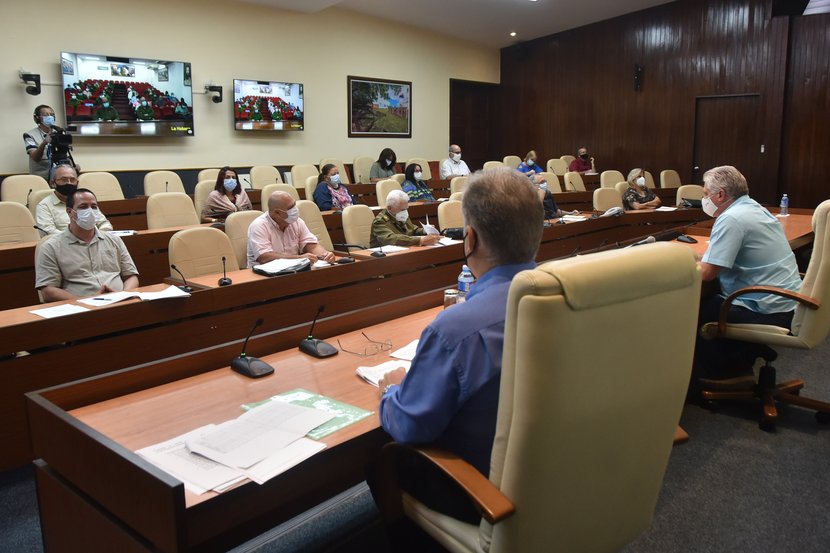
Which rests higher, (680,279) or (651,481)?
(680,279)

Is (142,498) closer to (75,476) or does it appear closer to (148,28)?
(75,476)

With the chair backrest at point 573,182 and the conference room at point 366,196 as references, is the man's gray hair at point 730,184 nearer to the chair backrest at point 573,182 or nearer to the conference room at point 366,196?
the conference room at point 366,196

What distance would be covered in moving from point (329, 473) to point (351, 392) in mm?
372

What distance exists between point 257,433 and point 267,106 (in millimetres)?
8654

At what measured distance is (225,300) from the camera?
3.07 metres

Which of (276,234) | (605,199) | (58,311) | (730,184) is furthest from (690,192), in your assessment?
(58,311)

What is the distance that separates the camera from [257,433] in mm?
1616

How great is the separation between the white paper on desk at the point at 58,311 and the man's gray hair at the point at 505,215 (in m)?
1.92

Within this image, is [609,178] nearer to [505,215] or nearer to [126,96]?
[126,96]

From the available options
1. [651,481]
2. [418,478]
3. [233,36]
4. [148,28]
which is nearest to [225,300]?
[418,478]

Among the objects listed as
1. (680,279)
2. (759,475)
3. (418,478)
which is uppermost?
(680,279)

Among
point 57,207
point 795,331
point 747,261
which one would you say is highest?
point 57,207

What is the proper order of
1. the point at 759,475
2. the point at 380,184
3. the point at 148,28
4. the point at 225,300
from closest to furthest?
the point at 759,475 < the point at 225,300 < the point at 380,184 < the point at 148,28

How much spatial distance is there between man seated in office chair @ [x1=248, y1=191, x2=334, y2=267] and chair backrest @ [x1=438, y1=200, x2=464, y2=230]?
48.8 inches
